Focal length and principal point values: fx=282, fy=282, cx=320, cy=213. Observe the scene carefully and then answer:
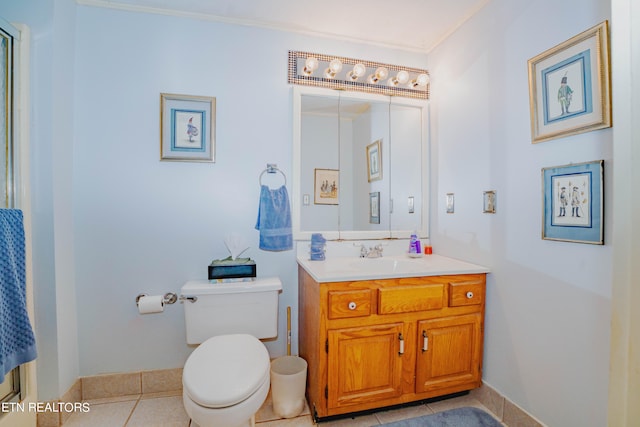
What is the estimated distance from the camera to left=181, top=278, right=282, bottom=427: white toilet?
3.58ft

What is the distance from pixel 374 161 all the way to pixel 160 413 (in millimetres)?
2051

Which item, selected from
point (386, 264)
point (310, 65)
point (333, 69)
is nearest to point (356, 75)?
point (333, 69)

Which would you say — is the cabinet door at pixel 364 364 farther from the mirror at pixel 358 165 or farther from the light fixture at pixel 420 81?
the light fixture at pixel 420 81

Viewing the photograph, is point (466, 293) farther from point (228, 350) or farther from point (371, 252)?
point (228, 350)

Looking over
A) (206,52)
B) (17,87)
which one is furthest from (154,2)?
(17,87)

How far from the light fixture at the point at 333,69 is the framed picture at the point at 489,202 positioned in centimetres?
124

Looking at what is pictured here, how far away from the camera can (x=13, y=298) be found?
3.80 ft

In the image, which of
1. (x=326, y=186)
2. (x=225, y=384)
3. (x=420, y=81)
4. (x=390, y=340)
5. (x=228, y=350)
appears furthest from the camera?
(x=420, y=81)

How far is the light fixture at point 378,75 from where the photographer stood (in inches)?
79.6

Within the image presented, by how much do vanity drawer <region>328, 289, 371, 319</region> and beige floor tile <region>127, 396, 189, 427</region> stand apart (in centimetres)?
103

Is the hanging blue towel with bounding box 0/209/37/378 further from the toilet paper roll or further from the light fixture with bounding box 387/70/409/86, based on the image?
the light fixture with bounding box 387/70/409/86

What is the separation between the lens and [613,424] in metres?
0.84

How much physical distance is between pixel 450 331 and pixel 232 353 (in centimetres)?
117

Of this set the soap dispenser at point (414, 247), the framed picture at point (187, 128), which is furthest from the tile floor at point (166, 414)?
the framed picture at point (187, 128)
